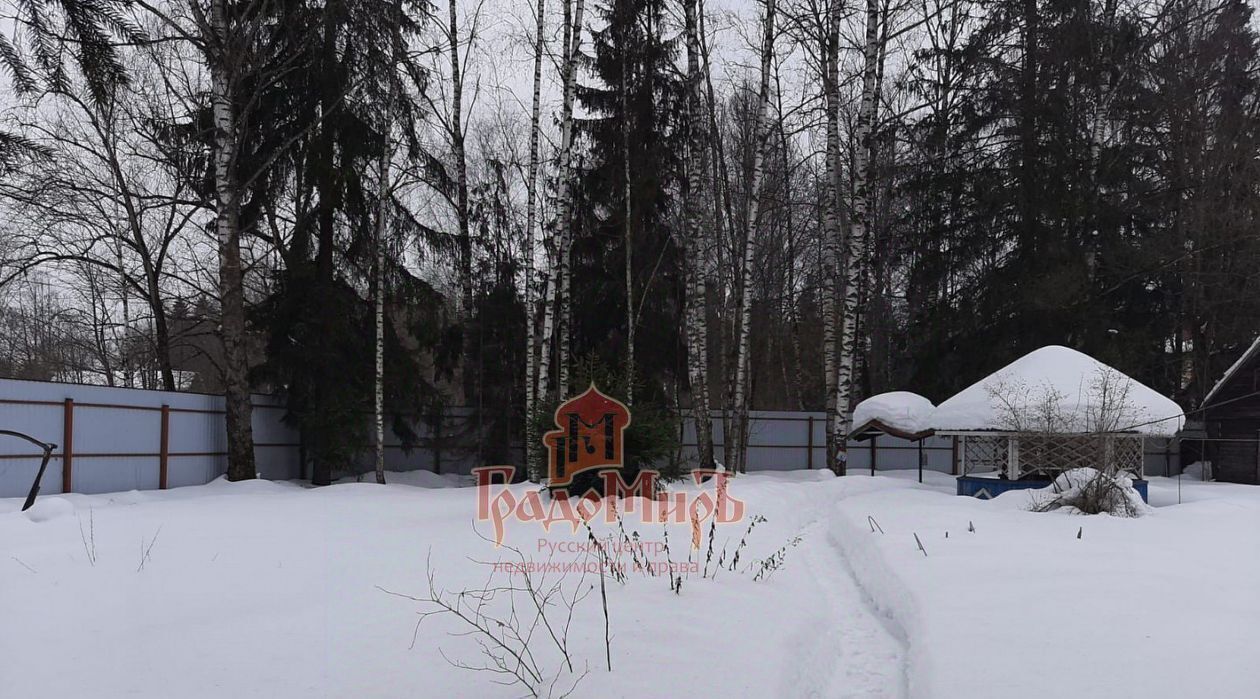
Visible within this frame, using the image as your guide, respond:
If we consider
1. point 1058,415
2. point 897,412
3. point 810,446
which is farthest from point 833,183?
point 810,446

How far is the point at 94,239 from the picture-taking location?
17906 millimetres

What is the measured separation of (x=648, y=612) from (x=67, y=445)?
11445 millimetres

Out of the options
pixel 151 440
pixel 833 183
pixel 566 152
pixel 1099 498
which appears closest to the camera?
pixel 1099 498

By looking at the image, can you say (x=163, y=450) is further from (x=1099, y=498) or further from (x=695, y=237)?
(x=1099, y=498)

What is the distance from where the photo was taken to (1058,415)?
14.0 meters

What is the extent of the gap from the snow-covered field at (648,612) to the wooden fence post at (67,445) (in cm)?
391

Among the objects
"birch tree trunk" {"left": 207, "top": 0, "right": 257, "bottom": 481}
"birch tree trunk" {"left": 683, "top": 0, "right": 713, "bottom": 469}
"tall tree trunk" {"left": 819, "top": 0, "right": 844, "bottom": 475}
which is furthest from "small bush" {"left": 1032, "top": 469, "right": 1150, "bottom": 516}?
"birch tree trunk" {"left": 207, "top": 0, "right": 257, "bottom": 481}

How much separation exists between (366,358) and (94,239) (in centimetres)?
628

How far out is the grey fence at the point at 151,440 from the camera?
12.4m

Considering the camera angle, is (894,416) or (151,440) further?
(894,416)

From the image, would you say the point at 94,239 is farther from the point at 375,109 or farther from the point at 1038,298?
the point at 1038,298

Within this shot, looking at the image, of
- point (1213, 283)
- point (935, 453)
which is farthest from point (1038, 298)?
point (935, 453)

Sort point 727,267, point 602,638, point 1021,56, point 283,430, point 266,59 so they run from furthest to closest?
point 727,267 → point 1021,56 → point 283,430 → point 266,59 → point 602,638

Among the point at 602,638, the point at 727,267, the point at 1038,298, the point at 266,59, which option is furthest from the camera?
the point at 727,267
